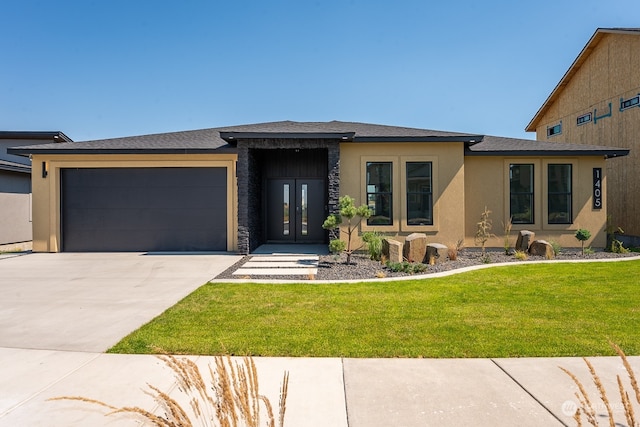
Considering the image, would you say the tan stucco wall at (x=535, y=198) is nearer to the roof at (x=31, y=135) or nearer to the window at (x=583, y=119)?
the window at (x=583, y=119)

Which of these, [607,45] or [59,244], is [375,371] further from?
[607,45]

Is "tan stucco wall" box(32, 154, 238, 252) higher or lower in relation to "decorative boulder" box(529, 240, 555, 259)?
higher

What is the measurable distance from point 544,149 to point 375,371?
11246 mm

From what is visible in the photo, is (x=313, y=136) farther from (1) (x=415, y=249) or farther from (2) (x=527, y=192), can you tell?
(2) (x=527, y=192)

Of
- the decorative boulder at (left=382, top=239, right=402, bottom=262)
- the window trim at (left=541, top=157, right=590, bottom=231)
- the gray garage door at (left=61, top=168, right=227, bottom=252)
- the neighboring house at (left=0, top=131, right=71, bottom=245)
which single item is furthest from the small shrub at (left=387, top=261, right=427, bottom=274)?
the neighboring house at (left=0, top=131, right=71, bottom=245)

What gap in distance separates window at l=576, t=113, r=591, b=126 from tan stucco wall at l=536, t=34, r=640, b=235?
0.49 ft

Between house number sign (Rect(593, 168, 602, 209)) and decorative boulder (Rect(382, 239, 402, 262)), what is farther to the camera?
house number sign (Rect(593, 168, 602, 209))

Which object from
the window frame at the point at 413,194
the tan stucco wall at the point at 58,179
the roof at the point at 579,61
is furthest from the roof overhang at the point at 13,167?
the roof at the point at 579,61

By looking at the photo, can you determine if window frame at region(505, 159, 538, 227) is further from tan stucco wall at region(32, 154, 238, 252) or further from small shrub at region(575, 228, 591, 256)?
tan stucco wall at region(32, 154, 238, 252)

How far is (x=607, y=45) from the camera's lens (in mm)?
15516

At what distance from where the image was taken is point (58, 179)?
1184cm

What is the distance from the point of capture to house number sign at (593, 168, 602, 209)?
39.5 feet

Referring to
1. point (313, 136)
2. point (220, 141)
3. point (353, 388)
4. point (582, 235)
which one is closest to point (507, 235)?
point (582, 235)

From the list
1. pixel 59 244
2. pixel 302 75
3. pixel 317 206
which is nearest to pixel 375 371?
pixel 317 206
